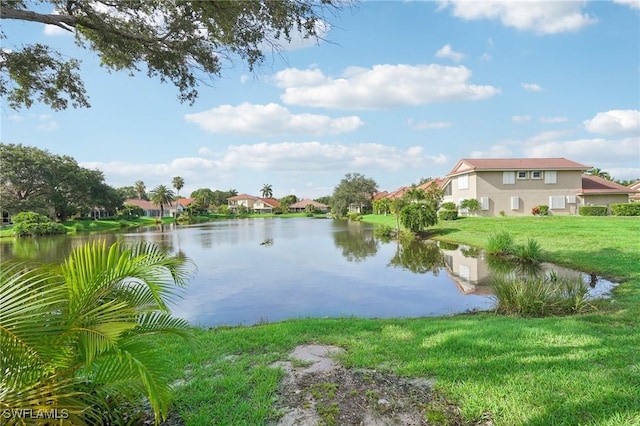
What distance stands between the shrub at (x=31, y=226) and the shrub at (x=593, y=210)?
49400mm

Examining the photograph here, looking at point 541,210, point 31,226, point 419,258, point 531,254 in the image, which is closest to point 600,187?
point 541,210

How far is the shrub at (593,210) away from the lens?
1061 inches

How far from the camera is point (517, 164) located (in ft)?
103

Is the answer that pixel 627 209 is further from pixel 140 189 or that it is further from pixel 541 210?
pixel 140 189

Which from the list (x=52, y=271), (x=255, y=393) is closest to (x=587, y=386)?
(x=255, y=393)

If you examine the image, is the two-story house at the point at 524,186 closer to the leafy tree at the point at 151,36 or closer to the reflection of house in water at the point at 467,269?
the reflection of house in water at the point at 467,269

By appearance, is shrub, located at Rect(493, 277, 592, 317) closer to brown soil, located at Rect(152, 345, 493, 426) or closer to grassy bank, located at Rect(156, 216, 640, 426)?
A: grassy bank, located at Rect(156, 216, 640, 426)

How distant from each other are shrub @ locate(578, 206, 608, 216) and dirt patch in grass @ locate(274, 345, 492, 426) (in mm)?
30711

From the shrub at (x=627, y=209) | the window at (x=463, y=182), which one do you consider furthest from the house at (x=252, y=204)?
the shrub at (x=627, y=209)

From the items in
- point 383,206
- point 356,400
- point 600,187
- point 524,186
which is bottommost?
point 356,400

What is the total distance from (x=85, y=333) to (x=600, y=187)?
39.2 metres

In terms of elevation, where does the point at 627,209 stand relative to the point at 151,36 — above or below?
below

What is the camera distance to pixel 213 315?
8648mm

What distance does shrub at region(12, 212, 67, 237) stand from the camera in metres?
35.3
